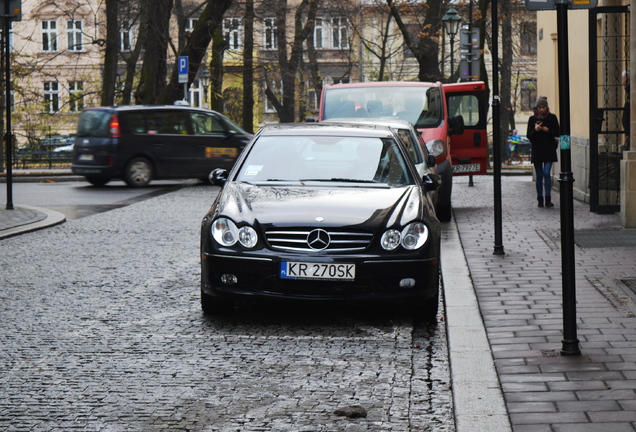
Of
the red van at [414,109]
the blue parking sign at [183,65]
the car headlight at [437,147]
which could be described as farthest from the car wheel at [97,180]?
the car headlight at [437,147]

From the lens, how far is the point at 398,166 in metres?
8.99

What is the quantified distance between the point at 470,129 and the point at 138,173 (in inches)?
322

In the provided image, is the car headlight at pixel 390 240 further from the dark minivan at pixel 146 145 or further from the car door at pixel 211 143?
the car door at pixel 211 143

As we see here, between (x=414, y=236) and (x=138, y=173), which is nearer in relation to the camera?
(x=414, y=236)

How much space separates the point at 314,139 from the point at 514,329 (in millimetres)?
2860

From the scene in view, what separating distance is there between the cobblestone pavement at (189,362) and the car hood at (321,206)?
0.75 metres

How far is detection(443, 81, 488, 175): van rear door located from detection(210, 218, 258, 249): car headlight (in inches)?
453

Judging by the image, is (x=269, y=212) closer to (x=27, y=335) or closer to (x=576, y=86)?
(x=27, y=335)

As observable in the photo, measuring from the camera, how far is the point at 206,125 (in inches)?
1003

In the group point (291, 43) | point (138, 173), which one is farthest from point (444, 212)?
point (291, 43)

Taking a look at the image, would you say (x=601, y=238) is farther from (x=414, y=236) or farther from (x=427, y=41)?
(x=427, y=41)

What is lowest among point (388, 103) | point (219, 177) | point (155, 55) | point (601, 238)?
point (601, 238)

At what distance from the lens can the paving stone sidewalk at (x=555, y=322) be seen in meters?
5.16

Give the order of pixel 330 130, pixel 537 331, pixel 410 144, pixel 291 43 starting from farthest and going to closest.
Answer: pixel 291 43 → pixel 410 144 → pixel 330 130 → pixel 537 331
